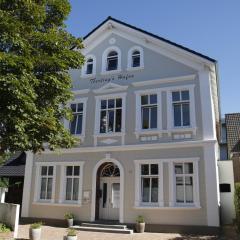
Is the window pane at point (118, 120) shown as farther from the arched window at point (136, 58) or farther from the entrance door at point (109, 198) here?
the arched window at point (136, 58)

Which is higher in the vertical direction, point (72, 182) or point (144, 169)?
point (144, 169)

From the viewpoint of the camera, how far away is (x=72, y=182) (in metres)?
19.1

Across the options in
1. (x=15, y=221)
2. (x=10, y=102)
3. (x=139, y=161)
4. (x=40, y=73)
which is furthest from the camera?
(x=139, y=161)

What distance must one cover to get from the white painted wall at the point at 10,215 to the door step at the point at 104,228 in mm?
3685

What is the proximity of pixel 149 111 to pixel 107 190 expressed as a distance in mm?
4851

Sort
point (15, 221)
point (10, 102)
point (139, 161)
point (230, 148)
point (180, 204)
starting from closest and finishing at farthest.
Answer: point (10, 102) → point (15, 221) → point (180, 204) → point (139, 161) → point (230, 148)

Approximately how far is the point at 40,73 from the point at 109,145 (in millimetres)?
6991

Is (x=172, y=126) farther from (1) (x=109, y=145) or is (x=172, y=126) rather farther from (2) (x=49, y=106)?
(2) (x=49, y=106)

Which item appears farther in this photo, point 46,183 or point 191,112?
point 46,183

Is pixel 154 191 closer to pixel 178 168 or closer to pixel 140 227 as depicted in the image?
pixel 178 168

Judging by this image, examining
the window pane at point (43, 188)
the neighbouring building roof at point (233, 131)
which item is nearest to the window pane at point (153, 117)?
the window pane at point (43, 188)

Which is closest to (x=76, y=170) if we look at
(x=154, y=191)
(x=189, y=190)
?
(x=154, y=191)

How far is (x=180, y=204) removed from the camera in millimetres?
16531

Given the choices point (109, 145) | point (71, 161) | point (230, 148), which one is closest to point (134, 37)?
point (109, 145)
